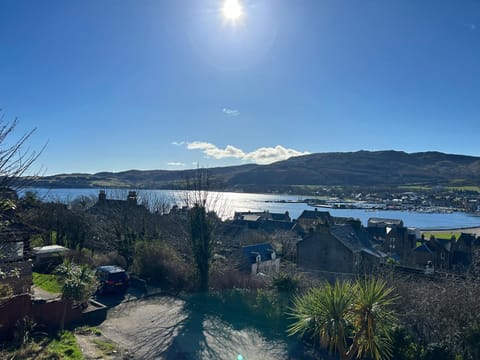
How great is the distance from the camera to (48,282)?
15.8 metres

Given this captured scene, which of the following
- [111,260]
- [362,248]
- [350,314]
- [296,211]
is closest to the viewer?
[350,314]

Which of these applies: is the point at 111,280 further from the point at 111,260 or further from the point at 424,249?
the point at 424,249

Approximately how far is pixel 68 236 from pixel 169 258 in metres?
12.0

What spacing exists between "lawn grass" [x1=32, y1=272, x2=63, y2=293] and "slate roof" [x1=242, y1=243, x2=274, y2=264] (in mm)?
14620

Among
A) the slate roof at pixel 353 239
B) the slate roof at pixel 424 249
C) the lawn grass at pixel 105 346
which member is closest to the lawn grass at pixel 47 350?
the lawn grass at pixel 105 346

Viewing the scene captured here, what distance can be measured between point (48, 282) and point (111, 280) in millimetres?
4028

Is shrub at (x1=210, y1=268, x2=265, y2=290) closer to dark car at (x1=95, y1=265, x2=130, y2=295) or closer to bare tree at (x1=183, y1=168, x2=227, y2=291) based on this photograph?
bare tree at (x1=183, y1=168, x2=227, y2=291)

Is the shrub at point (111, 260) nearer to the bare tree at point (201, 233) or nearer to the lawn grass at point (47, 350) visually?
the bare tree at point (201, 233)

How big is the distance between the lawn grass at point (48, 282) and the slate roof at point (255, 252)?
576 inches

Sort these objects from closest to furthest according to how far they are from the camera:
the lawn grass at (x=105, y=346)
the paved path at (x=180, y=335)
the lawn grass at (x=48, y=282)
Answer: the lawn grass at (x=105, y=346)
the paved path at (x=180, y=335)
the lawn grass at (x=48, y=282)

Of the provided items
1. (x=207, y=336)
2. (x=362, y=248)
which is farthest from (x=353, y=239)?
(x=207, y=336)

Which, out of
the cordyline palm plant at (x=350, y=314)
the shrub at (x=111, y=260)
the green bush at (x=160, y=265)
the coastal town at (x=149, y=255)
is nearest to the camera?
the cordyline palm plant at (x=350, y=314)

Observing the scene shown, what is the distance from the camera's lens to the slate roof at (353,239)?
26.7 metres

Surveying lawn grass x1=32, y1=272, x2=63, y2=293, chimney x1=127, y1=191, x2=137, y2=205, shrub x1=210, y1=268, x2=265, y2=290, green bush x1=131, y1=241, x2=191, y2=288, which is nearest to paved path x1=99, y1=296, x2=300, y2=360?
shrub x1=210, y1=268, x2=265, y2=290
